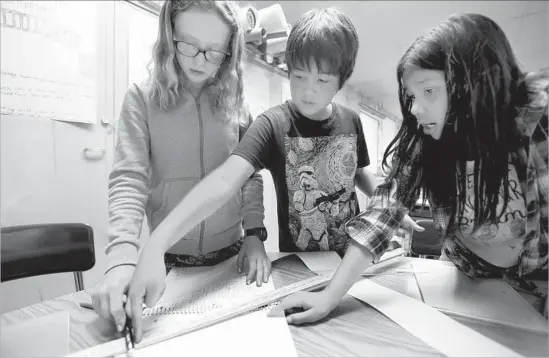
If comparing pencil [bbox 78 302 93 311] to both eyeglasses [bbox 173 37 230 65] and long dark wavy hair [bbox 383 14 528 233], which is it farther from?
long dark wavy hair [bbox 383 14 528 233]

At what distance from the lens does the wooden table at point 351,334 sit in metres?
0.31

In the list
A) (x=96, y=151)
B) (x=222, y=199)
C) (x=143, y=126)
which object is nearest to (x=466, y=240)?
(x=222, y=199)

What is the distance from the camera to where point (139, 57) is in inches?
41.1

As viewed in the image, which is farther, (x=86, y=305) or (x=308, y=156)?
(x=308, y=156)

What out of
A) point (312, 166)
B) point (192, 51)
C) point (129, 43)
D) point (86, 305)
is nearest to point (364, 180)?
point (312, 166)

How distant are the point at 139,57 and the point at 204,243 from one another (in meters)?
0.77

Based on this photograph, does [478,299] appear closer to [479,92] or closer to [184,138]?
[479,92]

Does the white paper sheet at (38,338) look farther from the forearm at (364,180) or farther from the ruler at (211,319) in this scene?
the forearm at (364,180)

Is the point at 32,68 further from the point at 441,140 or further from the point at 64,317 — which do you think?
the point at 441,140

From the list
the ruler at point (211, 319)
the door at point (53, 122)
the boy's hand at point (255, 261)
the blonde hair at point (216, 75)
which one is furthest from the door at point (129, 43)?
the ruler at point (211, 319)

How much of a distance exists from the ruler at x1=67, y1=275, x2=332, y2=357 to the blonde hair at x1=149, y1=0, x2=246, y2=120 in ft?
1.07

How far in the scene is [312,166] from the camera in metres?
0.58

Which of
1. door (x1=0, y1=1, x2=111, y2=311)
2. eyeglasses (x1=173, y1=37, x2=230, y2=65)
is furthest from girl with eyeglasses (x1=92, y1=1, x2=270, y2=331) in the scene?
door (x1=0, y1=1, x2=111, y2=311)

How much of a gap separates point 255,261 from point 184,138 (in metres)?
0.25
